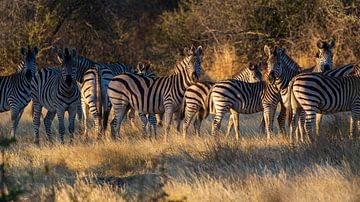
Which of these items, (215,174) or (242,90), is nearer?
(215,174)

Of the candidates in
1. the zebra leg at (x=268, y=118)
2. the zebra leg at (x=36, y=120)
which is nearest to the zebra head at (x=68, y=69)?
the zebra leg at (x=36, y=120)

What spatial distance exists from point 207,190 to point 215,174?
1.31 meters

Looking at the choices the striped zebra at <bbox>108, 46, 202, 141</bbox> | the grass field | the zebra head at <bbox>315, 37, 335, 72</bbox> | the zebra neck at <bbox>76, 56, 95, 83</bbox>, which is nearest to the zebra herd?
the striped zebra at <bbox>108, 46, 202, 141</bbox>

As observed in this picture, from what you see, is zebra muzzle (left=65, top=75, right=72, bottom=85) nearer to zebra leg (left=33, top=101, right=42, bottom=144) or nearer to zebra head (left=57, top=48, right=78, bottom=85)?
zebra head (left=57, top=48, right=78, bottom=85)

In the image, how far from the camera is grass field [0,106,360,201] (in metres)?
8.66

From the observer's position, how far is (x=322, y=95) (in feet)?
43.2

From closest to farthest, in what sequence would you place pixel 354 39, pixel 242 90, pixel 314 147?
1. pixel 314 147
2. pixel 242 90
3. pixel 354 39

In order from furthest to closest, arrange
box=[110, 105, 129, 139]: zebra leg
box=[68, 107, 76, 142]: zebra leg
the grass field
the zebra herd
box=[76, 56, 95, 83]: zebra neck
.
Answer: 1. box=[76, 56, 95, 83]: zebra neck
2. box=[68, 107, 76, 142]: zebra leg
3. box=[110, 105, 129, 139]: zebra leg
4. the zebra herd
5. the grass field

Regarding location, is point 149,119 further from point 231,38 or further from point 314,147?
point 231,38

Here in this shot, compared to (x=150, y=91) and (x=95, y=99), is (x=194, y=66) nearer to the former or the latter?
(x=150, y=91)

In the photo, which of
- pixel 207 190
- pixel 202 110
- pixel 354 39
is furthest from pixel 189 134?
pixel 354 39

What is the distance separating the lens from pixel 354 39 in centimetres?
2434

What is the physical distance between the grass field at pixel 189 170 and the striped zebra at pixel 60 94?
0.65m

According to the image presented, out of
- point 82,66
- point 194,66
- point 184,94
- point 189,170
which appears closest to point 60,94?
point 82,66
